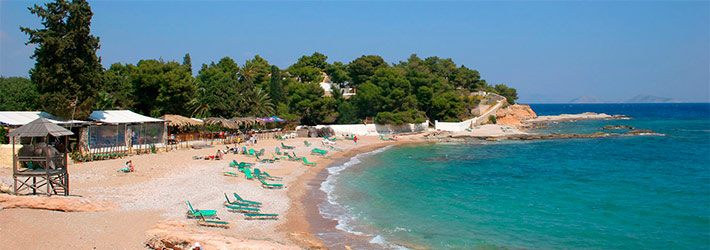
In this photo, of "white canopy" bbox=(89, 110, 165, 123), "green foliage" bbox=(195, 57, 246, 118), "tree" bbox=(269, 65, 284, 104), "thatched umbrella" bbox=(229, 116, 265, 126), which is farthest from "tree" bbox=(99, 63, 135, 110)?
"tree" bbox=(269, 65, 284, 104)

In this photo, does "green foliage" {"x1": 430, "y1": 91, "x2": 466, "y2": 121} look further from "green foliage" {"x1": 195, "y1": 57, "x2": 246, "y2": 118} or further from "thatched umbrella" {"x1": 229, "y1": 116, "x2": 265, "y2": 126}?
"green foliage" {"x1": 195, "y1": 57, "x2": 246, "y2": 118}

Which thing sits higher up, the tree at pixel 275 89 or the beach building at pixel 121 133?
the tree at pixel 275 89

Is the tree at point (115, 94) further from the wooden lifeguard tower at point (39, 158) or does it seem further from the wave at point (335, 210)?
the wooden lifeguard tower at point (39, 158)

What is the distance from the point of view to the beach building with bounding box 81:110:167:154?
2312 centimetres

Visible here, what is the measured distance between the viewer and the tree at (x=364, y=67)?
6069cm

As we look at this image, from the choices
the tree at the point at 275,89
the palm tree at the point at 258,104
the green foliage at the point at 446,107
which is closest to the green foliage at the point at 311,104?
the palm tree at the point at 258,104

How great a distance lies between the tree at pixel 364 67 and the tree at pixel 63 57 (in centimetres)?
4045

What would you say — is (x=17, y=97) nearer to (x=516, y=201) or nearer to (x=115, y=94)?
(x=115, y=94)

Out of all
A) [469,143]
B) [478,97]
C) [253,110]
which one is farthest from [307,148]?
[478,97]

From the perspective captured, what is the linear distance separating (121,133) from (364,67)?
39699mm

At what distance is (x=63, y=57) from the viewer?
22391mm

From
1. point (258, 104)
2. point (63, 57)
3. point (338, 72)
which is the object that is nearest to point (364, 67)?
point (338, 72)

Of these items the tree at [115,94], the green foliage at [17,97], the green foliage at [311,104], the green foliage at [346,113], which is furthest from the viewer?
the green foliage at [346,113]

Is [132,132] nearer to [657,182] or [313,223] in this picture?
[313,223]
